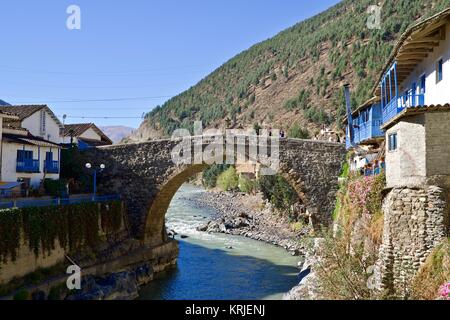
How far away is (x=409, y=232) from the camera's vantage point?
1095 cm

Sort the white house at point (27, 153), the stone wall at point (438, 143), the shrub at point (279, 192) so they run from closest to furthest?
the stone wall at point (438, 143)
the white house at point (27, 153)
the shrub at point (279, 192)

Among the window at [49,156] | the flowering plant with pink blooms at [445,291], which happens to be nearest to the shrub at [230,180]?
the window at [49,156]

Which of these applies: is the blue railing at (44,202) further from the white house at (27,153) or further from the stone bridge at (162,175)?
the white house at (27,153)

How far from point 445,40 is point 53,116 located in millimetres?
23391

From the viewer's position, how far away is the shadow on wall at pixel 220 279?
1936 cm

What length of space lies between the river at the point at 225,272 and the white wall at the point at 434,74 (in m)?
9.94

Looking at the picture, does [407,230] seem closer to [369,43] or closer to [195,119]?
[369,43]

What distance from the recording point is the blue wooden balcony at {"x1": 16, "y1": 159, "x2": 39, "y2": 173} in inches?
853

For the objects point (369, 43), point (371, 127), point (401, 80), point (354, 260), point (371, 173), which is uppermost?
point (369, 43)

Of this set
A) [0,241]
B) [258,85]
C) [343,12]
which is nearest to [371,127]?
Result: [0,241]

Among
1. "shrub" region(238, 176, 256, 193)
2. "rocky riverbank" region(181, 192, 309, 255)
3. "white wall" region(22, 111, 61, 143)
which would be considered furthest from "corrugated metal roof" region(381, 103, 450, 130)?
"shrub" region(238, 176, 256, 193)

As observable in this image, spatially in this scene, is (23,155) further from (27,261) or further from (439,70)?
(439,70)

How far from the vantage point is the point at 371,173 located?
16.3 metres

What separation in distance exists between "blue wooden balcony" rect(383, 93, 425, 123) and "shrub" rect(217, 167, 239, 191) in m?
55.8
